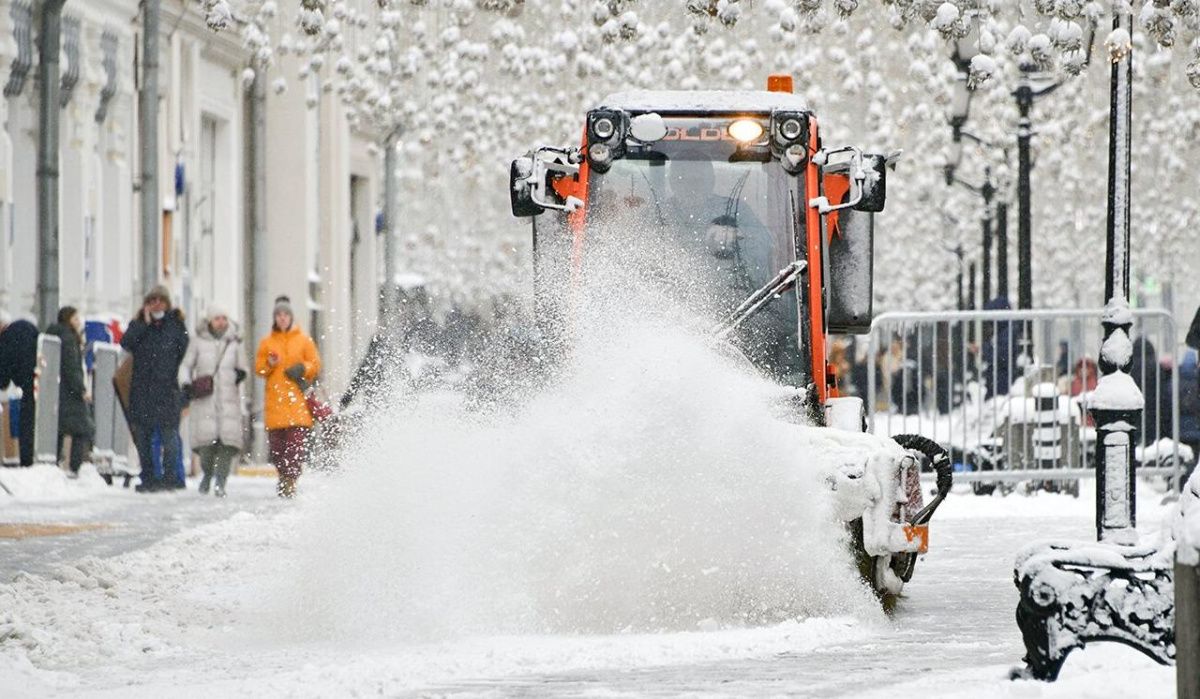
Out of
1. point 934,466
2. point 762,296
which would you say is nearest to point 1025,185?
point 762,296

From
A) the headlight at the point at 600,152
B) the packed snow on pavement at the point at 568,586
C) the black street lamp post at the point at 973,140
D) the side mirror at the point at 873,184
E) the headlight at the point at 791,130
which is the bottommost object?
the packed snow on pavement at the point at 568,586

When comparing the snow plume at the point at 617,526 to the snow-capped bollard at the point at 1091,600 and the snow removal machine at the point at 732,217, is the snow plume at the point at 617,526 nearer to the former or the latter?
the snow removal machine at the point at 732,217

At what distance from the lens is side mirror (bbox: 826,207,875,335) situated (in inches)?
546

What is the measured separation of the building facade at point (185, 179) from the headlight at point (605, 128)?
8.75m

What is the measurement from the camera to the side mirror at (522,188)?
13.5 m

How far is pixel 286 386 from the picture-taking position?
22.3 m

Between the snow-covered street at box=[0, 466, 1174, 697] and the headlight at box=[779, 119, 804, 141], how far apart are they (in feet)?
7.70

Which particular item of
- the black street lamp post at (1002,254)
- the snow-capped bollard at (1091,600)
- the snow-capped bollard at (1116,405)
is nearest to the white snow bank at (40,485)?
the black street lamp post at (1002,254)

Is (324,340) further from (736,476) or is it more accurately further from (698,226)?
(736,476)

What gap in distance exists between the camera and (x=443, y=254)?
69500 millimetres

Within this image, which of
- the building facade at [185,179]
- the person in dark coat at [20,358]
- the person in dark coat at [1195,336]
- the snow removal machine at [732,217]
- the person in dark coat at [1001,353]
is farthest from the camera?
the building facade at [185,179]

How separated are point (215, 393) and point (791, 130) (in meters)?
10.4

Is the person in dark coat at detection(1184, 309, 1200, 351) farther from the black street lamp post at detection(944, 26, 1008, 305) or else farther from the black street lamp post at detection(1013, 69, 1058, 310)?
the black street lamp post at detection(1013, 69, 1058, 310)

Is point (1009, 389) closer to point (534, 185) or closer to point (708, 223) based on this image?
point (708, 223)
